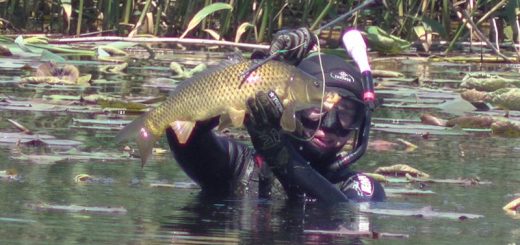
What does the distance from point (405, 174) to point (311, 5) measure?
6.57m

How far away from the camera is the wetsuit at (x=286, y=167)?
568 cm

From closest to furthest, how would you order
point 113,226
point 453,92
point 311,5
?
1. point 113,226
2. point 453,92
3. point 311,5

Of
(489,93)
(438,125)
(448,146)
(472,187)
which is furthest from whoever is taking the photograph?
(489,93)

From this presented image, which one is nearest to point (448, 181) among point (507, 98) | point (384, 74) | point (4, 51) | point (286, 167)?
point (286, 167)

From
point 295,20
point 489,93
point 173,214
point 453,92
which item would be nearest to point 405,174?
point 173,214

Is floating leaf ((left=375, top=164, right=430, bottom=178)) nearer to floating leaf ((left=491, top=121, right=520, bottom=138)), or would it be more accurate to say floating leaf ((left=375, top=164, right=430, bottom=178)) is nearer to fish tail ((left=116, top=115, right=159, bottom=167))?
fish tail ((left=116, top=115, right=159, bottom=167))

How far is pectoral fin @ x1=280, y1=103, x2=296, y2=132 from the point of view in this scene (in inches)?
198

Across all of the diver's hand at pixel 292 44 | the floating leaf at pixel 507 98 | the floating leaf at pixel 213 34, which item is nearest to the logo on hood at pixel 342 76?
the diver's hand at pixel 292 44

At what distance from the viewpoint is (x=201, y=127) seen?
18.9 ft

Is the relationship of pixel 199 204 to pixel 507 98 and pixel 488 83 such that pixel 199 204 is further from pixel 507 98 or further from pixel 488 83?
pixel 488 83

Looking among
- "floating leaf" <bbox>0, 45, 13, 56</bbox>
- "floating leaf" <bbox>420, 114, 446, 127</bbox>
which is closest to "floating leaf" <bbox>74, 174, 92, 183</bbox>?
"floating leaf" <bbox>420, 114, 446, 127</bbox>

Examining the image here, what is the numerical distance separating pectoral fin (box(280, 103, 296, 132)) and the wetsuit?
492mm

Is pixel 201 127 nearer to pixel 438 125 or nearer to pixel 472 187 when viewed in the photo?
pixel 472 187

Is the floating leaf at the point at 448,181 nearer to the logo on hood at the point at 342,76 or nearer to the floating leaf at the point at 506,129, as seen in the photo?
the logo on hood at the point at 342,76
